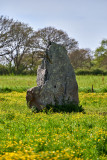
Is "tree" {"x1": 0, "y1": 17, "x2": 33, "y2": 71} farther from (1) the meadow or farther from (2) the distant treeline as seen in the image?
(1) the meadow

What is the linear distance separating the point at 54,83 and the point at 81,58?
58418 millimetres

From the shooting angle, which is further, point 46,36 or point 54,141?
point 46,36

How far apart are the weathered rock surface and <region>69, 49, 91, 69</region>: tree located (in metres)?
53.7

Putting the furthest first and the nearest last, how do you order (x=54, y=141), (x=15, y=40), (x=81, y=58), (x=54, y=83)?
(x=81, y=58)
(x=15, y=40)
(x=54, y=83)
(x=54, y=141)

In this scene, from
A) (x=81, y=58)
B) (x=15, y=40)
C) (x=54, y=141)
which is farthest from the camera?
(x=81, y=58)

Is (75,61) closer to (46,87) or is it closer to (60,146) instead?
(46,87)

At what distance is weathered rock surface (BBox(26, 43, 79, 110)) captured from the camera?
13.3 metres

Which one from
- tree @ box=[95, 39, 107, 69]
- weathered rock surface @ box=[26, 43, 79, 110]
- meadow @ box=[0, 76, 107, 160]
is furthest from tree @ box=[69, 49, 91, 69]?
meadow @ box=[0, 76, 107, 160]

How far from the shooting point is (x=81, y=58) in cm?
7119

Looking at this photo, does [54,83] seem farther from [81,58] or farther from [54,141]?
[81,58]

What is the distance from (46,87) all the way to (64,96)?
1193mm

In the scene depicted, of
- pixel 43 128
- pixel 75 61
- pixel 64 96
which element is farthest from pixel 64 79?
pixel 75 61

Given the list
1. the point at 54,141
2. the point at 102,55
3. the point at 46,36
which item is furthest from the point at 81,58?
the point at 54,141

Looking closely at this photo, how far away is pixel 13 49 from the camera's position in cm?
5184
